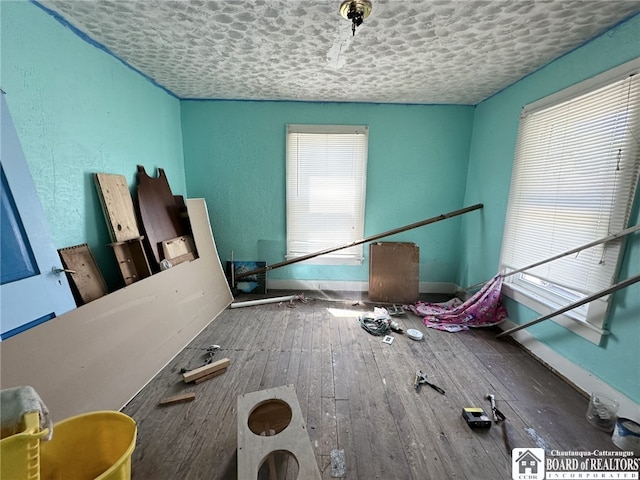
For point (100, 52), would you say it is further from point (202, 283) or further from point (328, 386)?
point (328, 386)

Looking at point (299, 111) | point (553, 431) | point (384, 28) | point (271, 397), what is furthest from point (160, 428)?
point (299, 111)

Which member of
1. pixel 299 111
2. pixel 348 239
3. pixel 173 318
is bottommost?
pixel 173 318

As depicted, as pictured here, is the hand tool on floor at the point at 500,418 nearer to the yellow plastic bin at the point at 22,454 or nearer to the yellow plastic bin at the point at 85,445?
the yellow plastic bin at the point at 85,445

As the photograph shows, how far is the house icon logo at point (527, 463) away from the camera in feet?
3.87

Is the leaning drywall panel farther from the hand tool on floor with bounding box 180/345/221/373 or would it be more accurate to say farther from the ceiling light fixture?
the ceiling light fixture

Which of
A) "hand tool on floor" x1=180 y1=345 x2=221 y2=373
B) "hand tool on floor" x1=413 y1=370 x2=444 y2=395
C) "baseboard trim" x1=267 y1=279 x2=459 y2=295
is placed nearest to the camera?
"hand tool on floor" x1=413 y1=370 x2=444 y2=395

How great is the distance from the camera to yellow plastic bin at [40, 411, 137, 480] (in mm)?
977

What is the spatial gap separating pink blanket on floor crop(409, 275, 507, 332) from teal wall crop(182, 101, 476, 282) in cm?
78

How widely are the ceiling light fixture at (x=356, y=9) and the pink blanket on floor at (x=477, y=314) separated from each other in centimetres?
243

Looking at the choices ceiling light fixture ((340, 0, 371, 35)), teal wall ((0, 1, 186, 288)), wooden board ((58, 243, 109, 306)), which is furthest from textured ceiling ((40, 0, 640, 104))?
wooden board ((58, 243, 109, 306))

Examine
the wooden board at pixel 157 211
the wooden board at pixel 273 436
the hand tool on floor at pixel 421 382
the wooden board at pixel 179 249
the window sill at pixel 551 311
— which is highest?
the wooden board at pixel 157 211

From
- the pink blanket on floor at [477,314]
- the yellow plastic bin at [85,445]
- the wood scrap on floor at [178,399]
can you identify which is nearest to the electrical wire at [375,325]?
the pink blanket on floor at [477,314]

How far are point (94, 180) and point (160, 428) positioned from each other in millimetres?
1746

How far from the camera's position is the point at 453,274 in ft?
10.8
